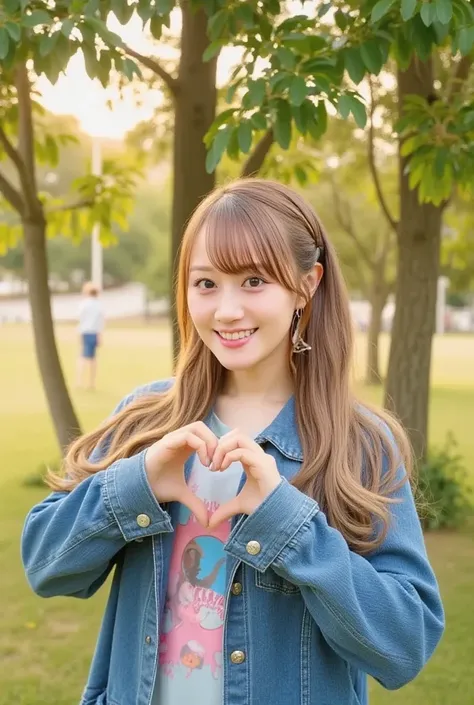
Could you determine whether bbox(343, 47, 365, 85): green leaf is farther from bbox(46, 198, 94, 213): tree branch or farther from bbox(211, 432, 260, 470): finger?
bbox(46, 198, 94, 213): tree branch

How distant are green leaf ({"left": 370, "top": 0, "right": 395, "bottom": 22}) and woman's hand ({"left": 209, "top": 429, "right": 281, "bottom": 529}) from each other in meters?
2.08

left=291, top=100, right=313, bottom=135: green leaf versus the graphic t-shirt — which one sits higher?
left=291, top=100, right=313, bottom=135: green leaf

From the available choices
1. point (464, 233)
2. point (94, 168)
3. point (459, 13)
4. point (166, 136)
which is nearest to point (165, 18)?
point (459, 13)

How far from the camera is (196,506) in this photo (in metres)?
1.68

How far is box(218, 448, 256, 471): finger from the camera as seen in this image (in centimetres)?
157

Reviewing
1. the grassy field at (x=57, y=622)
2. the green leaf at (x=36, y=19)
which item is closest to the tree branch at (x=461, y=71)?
the grassy field at (x=57, y=622)

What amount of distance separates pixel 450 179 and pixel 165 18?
1496mm

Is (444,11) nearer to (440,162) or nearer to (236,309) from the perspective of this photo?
(440,162)

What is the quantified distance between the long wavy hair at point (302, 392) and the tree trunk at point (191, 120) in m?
3.94

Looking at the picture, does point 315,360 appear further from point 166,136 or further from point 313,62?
point 166,136

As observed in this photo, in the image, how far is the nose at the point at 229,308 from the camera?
175cm

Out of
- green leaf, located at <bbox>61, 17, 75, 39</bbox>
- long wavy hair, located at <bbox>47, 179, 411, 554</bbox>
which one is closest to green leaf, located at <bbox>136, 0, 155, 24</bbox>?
green leaf, located at <bbox>61, 17, 75, 39</bbox>

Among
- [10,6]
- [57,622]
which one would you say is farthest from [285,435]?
[57,622]

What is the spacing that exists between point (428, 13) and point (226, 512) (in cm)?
221
